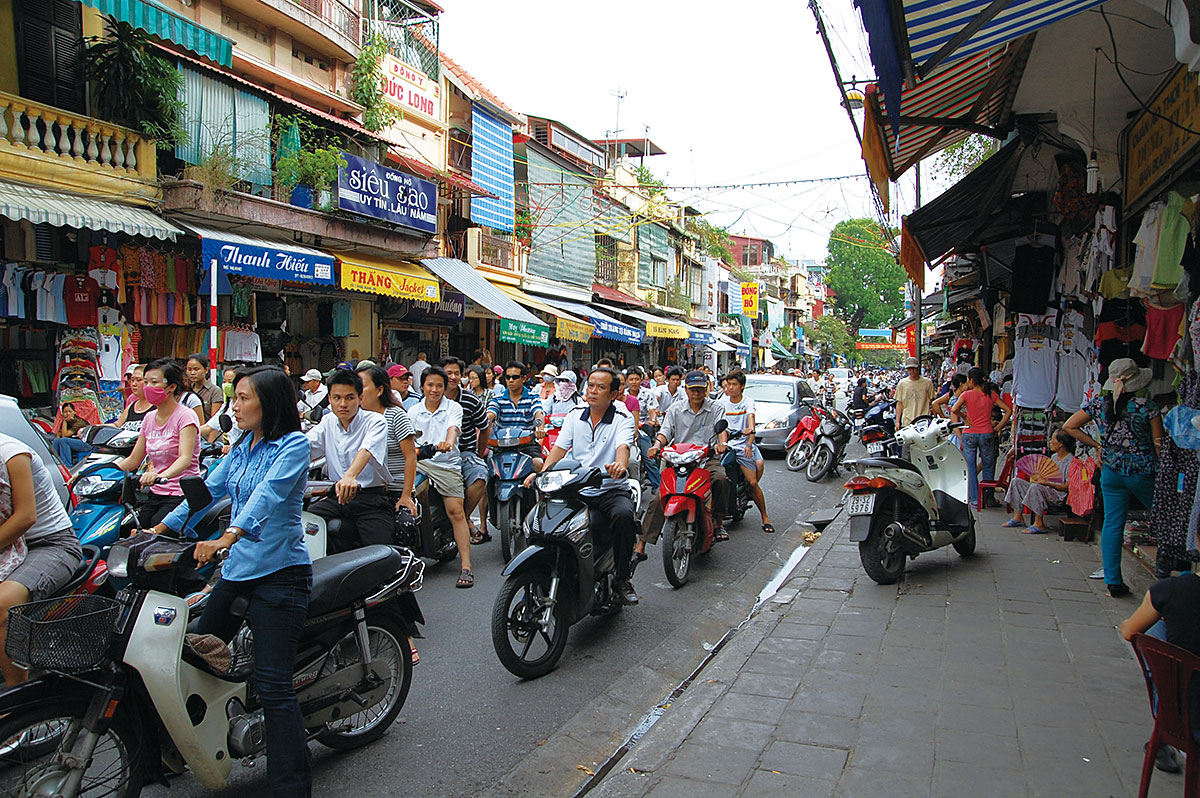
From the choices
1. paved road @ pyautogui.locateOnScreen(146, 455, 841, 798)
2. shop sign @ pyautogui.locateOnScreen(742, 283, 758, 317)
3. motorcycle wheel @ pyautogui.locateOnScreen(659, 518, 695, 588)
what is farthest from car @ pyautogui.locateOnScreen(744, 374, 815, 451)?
shop sign @ pyautogui.locateOnScreen(742, 283, 758, 317)

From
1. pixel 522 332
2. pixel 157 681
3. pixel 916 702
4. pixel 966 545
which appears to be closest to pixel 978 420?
pixel 966 545

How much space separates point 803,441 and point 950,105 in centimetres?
780

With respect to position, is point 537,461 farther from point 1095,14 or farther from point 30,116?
point 30,116

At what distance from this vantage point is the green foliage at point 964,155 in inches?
565

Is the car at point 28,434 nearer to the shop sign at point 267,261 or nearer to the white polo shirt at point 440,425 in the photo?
the white polo shirt at point 440,425

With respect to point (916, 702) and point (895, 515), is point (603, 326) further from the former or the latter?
point (916, 702)

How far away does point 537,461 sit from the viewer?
7625 mm

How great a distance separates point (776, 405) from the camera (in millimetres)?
16422

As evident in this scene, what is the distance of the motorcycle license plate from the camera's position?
6531mm

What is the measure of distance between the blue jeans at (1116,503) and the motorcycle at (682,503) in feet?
9.58

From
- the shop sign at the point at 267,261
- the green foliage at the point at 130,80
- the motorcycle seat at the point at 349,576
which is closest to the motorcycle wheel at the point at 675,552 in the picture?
the motorcycle seat at the point at 349,576

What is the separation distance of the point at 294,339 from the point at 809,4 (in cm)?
1254

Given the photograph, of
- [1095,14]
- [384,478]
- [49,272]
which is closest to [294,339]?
[49,272]

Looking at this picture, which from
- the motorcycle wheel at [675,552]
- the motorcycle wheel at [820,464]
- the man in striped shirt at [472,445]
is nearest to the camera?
the motorcycle wheel at [675,552]
